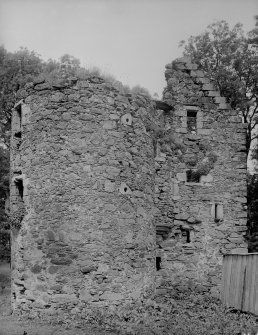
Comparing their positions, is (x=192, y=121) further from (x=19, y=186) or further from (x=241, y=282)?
(x=19, y=186)

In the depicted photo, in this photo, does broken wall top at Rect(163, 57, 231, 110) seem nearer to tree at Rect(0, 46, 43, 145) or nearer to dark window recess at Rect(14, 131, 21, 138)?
dark window recess at Rect(14, 131, 21, 138)

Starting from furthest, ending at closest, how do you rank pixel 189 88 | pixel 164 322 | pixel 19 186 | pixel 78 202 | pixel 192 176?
1. pixel 189 88
2. pixel 192 176
3. pixel 19 186
4. pixel 164 322
5. pixel 78 202

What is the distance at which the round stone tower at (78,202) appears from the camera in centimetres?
1020

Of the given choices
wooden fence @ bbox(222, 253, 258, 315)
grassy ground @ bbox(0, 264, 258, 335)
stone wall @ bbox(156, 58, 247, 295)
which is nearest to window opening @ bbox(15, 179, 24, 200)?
grassy ground @ bbox(0, 264, 258, 335)

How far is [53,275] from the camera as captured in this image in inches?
398

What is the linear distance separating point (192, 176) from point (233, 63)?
28.1 ft

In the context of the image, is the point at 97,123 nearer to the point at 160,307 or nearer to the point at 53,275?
the point at 53,275

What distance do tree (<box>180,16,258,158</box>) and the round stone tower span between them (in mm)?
9818

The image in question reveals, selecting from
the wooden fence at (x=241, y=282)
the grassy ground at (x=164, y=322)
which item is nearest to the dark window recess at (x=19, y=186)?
the grassy ground at (x=164, y=322)

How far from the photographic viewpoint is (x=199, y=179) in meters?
14.0

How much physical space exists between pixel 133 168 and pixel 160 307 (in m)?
3.39

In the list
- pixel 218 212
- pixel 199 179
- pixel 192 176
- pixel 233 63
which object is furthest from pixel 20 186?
pixel 233 63

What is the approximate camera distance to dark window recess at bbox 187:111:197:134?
14438mm

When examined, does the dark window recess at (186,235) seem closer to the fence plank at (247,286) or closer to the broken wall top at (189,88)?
the fence plank at (247,286)
